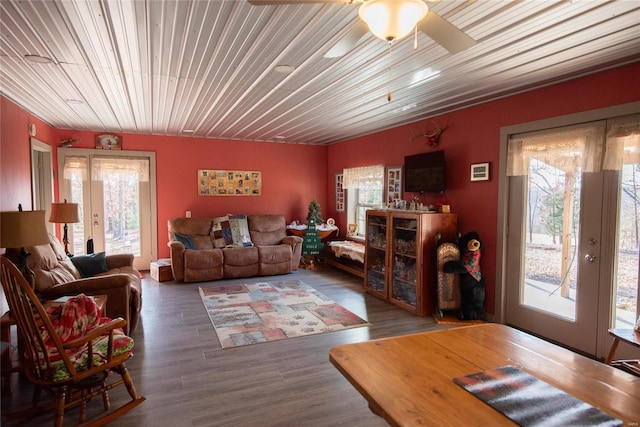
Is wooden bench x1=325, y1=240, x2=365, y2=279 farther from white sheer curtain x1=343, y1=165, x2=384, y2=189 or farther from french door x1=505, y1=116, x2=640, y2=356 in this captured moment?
french door x1=505, y1=116, x2=640, y2=356

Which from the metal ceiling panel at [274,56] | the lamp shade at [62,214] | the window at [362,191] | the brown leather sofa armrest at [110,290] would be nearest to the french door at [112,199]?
the metal ceiling panel at [274,56]

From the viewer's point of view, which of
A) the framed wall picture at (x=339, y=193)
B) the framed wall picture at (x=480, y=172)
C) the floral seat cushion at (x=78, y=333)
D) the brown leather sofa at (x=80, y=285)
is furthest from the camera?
the framed wall picture at (x=339, y=193)

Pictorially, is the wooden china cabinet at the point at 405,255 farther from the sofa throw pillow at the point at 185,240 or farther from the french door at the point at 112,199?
the french door at the point at 112,199

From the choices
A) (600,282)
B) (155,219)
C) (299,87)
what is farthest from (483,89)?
(155,219)

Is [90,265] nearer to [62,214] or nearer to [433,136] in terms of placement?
[62,214]

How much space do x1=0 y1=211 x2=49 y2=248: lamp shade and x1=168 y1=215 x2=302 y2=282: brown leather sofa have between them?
320 cm

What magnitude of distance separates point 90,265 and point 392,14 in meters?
4.23

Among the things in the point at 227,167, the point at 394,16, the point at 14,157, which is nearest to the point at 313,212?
the point at 227,167

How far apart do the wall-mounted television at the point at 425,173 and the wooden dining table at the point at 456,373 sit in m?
2.94

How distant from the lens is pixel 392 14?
131 cm

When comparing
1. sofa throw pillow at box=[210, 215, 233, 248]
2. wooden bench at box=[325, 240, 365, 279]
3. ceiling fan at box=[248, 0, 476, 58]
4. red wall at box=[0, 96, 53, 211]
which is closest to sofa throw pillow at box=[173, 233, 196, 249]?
sofa throw pillow at box=[210, 215, 233, 248]

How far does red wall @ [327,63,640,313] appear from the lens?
9.59ft

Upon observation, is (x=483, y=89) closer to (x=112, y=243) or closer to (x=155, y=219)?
(x=155, y=219)

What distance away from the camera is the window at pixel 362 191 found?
599 centimetres
